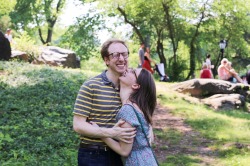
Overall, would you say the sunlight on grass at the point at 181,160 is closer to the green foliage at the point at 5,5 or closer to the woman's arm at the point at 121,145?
the woman's arm at the point at 121,145

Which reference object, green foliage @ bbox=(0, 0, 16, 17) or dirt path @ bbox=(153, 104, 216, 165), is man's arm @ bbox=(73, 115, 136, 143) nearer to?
dirt path @ bbox=(153, 104, 216, 165)

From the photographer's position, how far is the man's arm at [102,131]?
262cm

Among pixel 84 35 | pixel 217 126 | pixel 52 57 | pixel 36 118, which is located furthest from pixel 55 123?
pixel 84 35

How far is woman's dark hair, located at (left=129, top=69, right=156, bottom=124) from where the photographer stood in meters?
2.71

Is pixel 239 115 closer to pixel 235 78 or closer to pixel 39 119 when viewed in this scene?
pixel 235 78

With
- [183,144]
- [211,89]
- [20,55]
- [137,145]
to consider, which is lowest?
[183,144]

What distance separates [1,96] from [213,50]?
2893 cm

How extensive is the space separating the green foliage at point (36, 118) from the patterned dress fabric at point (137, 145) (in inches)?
116

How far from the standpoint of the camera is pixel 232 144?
7719 mm

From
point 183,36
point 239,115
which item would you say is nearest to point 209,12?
point 183,36

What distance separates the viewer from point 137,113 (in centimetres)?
266

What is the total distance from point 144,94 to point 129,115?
7.7 inches

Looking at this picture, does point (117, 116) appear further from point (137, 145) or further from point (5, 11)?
point (5, 11)

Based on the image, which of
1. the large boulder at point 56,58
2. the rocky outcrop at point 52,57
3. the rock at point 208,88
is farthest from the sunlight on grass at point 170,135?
the large boulder at point 56,58
